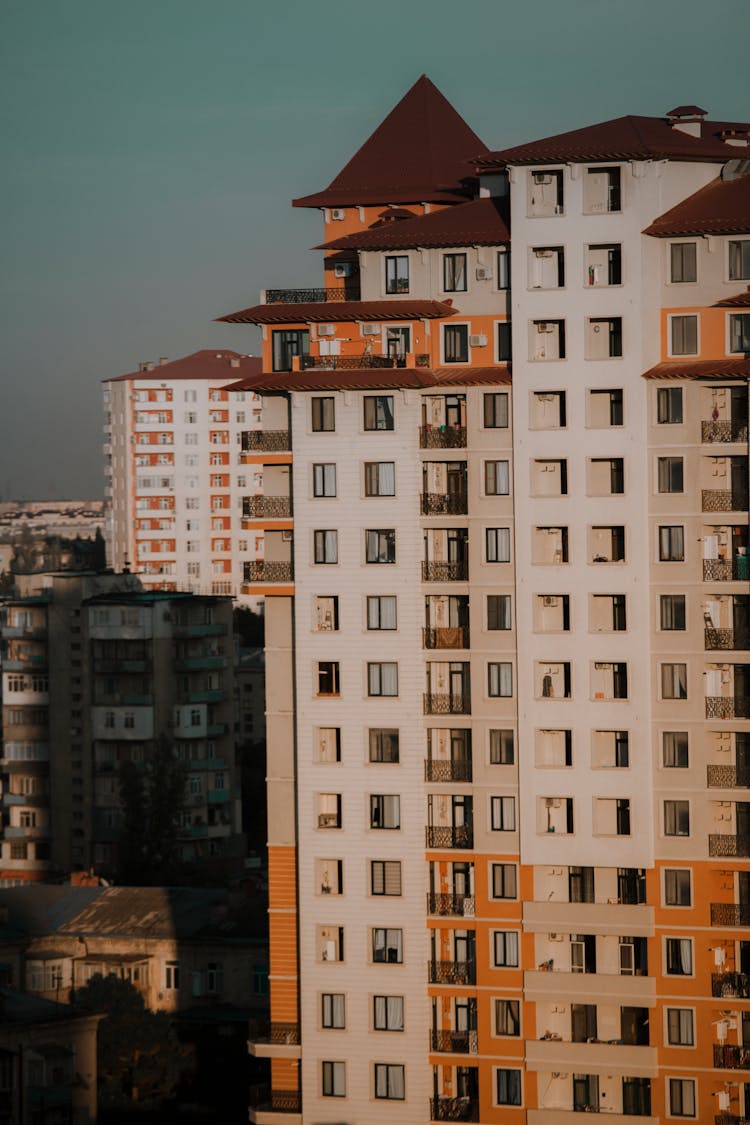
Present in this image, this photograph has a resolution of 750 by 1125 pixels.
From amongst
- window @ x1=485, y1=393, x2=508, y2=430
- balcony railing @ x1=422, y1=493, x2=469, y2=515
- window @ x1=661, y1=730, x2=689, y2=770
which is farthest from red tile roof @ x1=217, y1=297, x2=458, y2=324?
window @ x1=661, y1=730, x2=689, y2=770

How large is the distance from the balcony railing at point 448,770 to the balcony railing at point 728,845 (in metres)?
4.49

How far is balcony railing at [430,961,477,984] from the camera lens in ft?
127

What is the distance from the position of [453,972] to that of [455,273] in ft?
41.3

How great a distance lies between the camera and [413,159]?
155 feet

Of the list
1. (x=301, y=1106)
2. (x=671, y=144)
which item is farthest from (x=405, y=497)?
(x=301, y=1106)

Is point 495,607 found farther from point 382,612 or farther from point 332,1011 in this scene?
point 332,1011

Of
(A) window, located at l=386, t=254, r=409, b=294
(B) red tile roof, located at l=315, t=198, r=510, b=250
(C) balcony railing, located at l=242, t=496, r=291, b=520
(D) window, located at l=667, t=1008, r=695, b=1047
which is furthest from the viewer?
(A) window, located at l=386, t=254, r=409, b=294

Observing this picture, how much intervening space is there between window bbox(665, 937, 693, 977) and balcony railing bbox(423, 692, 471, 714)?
544cm

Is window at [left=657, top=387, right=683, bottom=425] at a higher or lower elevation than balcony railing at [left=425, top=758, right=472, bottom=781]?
higher

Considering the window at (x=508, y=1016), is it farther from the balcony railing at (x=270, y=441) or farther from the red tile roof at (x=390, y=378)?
the red tile roof at (x=390, y=378)

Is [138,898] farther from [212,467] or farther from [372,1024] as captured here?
[212,467]

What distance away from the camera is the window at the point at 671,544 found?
38.2 m

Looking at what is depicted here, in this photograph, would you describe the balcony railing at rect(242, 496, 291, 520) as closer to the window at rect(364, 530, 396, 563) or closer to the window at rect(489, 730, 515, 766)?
the window at rect(364, 530, 396, 563)

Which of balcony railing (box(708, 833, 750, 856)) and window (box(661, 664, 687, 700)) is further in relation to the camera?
window (box(661, 664, 687, 700))
